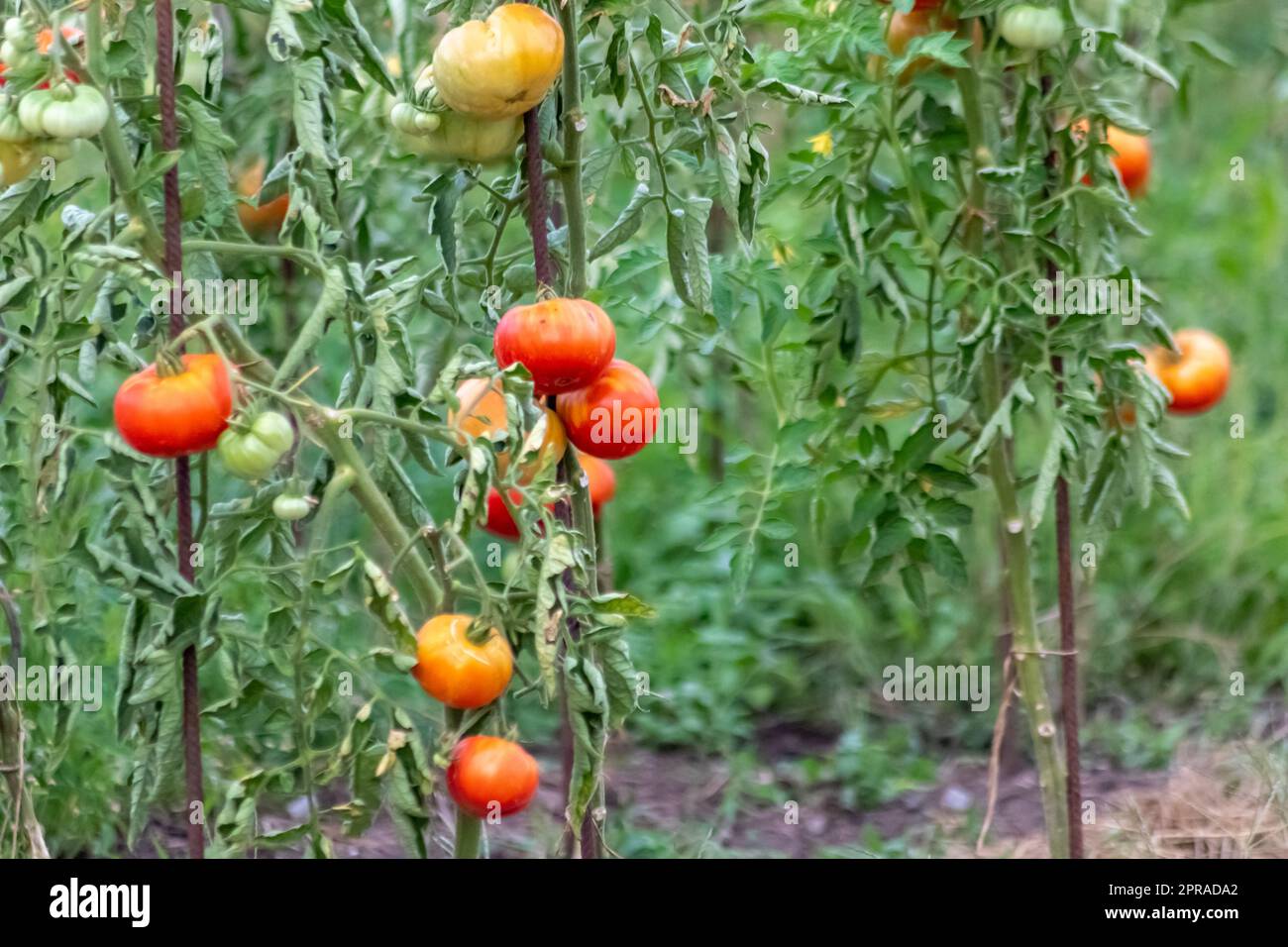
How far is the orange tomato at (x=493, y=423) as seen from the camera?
157 cm

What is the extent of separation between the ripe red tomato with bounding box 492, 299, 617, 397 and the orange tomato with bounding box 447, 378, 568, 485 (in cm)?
5

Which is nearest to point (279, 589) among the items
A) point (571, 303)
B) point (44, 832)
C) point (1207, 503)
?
point (571, 303)

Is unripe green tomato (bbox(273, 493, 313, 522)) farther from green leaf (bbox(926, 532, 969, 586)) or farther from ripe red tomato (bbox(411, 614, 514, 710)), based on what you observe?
green leaf (bbox(926, 532, 969, 586))

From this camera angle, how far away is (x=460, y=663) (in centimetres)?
157

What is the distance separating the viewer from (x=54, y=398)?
5.56ft

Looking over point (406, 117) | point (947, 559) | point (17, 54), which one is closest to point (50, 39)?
point (17, 54)

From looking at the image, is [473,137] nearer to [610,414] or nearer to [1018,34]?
[610,414]

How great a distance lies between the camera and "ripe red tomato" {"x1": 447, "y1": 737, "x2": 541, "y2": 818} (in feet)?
5.25

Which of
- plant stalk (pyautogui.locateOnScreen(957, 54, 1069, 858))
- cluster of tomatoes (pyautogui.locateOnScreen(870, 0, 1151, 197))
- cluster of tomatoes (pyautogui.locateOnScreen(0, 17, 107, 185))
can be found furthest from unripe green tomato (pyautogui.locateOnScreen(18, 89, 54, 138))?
plant stalk (pyautogui.locateOnScreen(957, 54, 1069, 858))

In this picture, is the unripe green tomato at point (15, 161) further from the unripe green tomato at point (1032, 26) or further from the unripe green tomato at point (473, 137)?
the unripe green tomato at point (1032, 26)

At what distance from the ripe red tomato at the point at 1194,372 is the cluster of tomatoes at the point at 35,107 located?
158 cm

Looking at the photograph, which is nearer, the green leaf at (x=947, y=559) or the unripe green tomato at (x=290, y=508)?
the unripe green tomato at (x=290, y=508)

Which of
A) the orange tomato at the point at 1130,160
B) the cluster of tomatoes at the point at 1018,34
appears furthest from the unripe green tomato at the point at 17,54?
the orange tomato at the point at 1130,160
